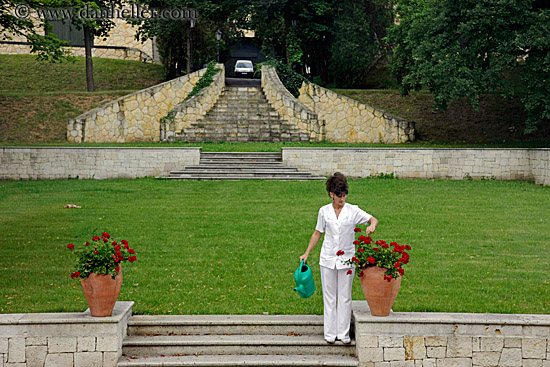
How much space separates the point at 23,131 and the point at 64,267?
20.6m

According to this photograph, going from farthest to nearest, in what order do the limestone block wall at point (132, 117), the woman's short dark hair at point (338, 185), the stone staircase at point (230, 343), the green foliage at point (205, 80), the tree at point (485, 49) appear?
the green foliage at point (205, 80)
the limestone block wall at point (132, 117)
the tree at point (485, 49)
the stone staircase at point (230, 343)
the woman's short dark hair at point (338, 185)

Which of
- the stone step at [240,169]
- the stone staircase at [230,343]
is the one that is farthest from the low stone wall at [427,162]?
the stone staircase at [230,343]

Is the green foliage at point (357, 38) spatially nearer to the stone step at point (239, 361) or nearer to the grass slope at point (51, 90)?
the grass slope at point (51, 90)

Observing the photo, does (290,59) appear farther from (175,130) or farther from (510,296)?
(510,296)

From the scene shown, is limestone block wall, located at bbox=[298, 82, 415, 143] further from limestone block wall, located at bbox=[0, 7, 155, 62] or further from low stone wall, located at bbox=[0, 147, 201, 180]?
limestone block wall, located at bbox=[0, 7, 155, 62]

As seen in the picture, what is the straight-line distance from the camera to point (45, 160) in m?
22.2

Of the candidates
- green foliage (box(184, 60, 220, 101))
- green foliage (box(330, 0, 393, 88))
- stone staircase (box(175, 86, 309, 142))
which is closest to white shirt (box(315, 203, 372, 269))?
stone staircase (box(175, 86, 309, 142))

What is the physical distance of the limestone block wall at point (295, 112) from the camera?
29609 millimetres

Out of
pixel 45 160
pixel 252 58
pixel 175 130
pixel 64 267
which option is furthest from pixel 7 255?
pixel 252 58

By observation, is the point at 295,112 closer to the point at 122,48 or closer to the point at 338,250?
the point at 338,250

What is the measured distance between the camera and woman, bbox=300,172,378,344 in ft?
24.2

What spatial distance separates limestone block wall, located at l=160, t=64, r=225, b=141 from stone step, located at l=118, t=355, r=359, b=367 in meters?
22.3

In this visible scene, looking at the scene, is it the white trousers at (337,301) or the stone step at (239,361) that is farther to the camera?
the white trousers at (337,301)

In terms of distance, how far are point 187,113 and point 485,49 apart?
1308 cm
